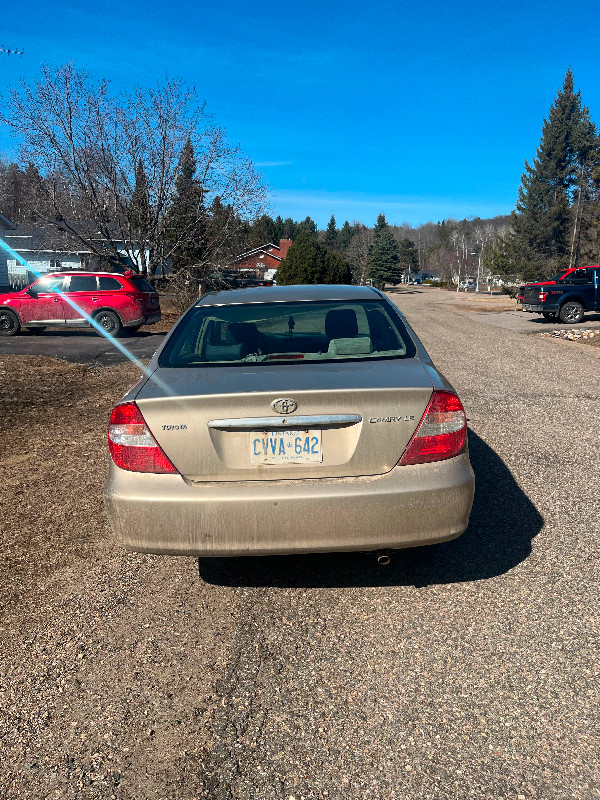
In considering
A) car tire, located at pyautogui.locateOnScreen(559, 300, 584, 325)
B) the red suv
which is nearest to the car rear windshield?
the red suv

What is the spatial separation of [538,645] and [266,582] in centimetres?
143

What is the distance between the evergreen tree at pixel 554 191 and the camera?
5244 cm

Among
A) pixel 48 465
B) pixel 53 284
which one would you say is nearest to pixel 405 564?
pixel 48 465

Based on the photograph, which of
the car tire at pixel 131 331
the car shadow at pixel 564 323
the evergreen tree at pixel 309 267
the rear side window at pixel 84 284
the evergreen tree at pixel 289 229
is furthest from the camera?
the evergreen tree at pixel 289 229

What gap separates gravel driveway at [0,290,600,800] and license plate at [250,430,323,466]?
84 cm

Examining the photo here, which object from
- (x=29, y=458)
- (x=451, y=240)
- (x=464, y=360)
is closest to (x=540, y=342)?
(x=464, y=360)

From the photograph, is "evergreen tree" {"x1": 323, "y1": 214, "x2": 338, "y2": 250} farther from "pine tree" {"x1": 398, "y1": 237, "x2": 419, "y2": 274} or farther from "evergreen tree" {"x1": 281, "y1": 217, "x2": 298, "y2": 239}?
"evergreen tree" {"x1": 281, "y1": 217, "x2": 298, "y2": 239}

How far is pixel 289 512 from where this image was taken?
283cm

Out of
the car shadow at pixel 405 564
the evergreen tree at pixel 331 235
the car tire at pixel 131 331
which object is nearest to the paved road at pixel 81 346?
the car tire at pixel 131 331

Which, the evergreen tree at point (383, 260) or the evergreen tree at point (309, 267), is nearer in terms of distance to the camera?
the evergreen tree at point (309, 267)

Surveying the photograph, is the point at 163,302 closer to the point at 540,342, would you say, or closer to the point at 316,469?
the point at 540,342

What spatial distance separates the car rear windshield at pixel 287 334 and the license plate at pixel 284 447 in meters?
0.59

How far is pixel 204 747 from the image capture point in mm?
2223

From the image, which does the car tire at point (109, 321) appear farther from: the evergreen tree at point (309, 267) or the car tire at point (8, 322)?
the evergreen tree at point (309, 267)
